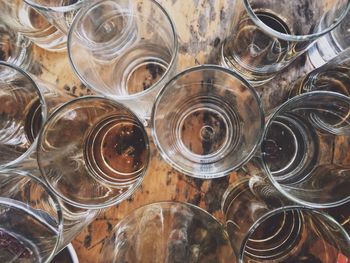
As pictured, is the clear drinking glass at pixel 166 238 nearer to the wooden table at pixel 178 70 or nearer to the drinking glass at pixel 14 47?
the wooden table at pixel 178 70

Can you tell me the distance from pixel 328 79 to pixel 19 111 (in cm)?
57

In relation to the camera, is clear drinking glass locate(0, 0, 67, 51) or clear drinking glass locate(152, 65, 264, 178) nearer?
clear drinking glass locate(152, 65, 264, 178)

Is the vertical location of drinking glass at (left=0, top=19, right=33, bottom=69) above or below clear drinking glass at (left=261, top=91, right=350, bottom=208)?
above

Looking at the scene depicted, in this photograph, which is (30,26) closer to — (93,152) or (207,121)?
(93,152)

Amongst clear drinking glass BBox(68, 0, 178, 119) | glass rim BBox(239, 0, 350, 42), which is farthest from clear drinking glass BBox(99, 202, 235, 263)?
glass rim BBox(239, 0, 350, 42)

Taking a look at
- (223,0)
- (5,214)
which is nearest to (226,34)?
(223,0)

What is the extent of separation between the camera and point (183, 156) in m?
0.77

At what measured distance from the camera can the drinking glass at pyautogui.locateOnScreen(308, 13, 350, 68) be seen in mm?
850

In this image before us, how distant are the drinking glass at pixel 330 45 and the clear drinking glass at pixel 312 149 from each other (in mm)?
118

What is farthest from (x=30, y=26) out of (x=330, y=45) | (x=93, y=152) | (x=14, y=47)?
(x=330, y=45)

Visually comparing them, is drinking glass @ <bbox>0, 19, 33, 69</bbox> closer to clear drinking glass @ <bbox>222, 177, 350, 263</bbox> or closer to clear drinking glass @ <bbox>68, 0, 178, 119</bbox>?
clear drinking glass @ <bbox>68, 0, 178, 119</bbox>

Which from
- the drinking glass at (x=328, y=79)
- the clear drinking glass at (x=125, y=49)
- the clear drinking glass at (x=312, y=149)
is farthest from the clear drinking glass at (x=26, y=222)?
the drinking glass at (x=328, y=79)

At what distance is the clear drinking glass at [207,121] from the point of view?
69cm

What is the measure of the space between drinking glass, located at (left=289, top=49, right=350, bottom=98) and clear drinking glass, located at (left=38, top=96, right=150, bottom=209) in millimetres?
306
